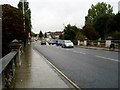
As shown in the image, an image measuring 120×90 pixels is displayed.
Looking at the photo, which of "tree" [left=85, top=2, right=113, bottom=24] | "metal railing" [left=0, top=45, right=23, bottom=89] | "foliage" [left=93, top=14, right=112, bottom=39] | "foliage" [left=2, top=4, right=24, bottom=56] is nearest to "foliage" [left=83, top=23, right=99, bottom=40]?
"foliage" [left=93, top=14, right=112, bottom=39]

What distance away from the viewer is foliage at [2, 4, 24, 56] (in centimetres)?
2586

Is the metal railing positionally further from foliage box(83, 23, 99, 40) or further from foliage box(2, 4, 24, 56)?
foliage box(83, 23, 99, 40)

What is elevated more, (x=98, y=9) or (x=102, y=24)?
(x=98, y=9)

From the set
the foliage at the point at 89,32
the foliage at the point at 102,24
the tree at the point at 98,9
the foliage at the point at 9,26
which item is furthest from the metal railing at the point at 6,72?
the tree at the point at 98,9

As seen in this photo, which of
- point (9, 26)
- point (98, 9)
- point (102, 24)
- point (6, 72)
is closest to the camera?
point (6, 72)

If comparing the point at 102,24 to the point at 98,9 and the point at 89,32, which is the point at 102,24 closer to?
the point at 89,32

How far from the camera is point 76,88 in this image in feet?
33.6

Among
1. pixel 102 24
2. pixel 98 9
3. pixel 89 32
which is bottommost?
pixel 89 32

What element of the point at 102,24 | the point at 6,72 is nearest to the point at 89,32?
the point at 102,24

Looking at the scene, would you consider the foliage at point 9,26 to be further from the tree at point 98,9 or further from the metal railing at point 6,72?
the tree at point 98,9

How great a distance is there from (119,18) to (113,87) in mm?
67994

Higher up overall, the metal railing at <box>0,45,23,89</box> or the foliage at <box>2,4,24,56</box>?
the foliage at <box>2,4,24,56</box>

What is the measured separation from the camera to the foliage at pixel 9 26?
25859mm

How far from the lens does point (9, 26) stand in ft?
86.6
